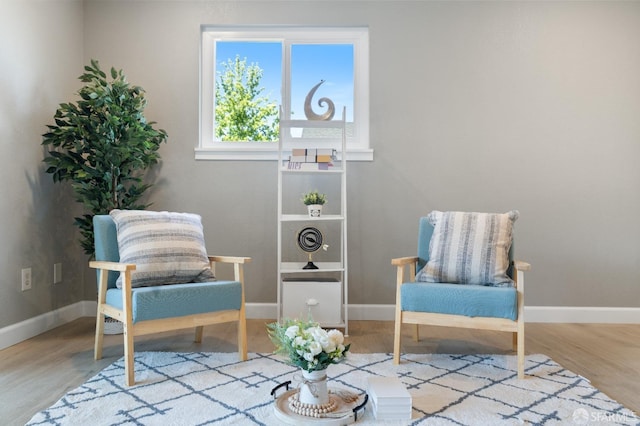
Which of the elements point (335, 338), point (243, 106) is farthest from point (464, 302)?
point (243, 106)

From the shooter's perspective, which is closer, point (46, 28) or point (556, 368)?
point (556, 368)

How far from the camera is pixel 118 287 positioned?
2.44 m

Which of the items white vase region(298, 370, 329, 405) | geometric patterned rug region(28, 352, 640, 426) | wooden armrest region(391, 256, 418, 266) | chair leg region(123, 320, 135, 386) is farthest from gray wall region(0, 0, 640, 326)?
white vase region(298, 370, 329, 405)

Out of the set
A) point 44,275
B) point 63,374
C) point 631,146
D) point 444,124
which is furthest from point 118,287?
point 631,146

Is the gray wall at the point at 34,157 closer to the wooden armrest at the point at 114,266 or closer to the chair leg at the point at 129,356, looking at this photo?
the wooden armrest at the point at 114,266

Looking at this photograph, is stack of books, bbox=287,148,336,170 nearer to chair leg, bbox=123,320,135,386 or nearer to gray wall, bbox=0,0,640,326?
gray wall, bbox=0,0,640,326

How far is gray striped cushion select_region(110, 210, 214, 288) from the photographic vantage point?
240 cm

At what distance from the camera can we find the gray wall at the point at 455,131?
3.59m

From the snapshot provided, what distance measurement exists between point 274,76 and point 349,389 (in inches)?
100

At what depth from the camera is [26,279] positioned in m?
2.96

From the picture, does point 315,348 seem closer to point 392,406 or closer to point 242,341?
point 392,406

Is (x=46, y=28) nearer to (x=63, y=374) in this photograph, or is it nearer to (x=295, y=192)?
(x=295, y=192)

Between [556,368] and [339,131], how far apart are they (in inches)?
86.8

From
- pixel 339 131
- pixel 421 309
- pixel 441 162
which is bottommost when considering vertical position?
pixel 421 309
